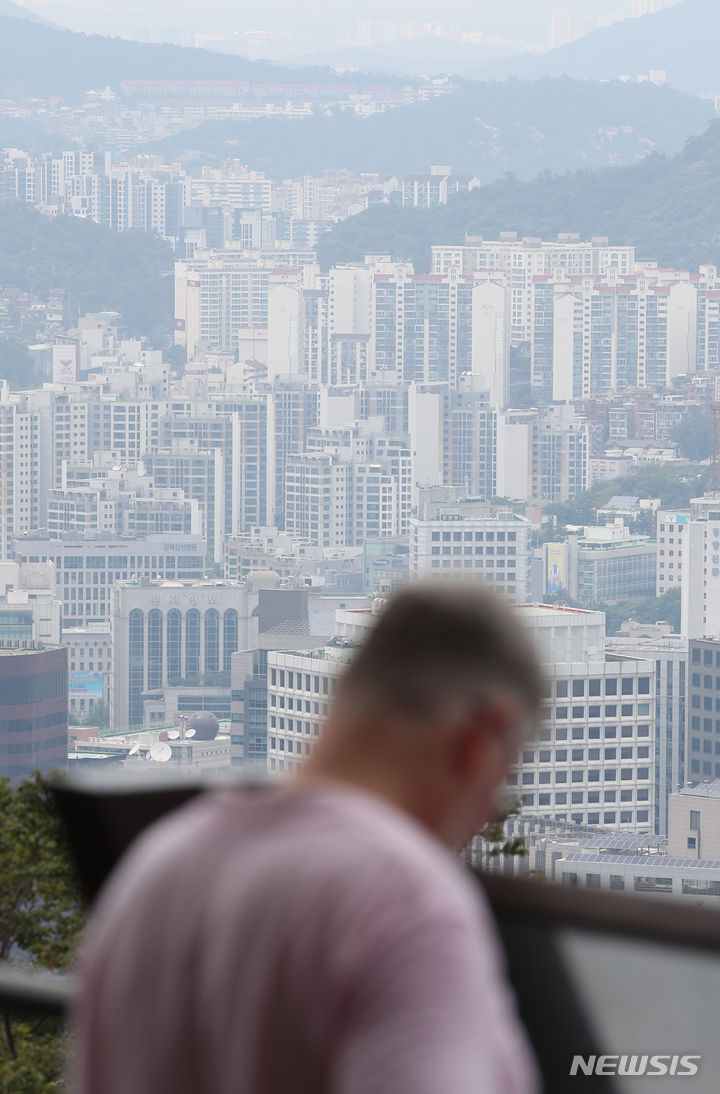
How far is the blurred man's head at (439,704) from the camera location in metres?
0.35

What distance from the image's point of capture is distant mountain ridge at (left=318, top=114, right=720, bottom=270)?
32625mm

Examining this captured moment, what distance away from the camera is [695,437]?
93.9ft

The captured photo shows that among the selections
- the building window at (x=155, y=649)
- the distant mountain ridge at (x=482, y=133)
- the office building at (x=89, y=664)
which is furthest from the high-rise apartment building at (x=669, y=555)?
the distant mountain ridge at (x=482, y=133)

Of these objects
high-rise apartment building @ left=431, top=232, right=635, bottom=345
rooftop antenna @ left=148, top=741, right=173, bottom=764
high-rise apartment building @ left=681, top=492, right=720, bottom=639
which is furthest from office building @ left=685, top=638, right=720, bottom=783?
high-rise apartment building @ left=431, top=232, right=635, bottom=345

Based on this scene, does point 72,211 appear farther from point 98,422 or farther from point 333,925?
point 333,925

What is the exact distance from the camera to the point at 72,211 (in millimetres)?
37562

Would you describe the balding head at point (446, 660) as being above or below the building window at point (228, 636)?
above

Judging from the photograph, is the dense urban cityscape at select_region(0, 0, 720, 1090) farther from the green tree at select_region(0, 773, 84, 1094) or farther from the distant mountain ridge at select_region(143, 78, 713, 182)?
the green tree at select_region(0, 773, 84, 1094)

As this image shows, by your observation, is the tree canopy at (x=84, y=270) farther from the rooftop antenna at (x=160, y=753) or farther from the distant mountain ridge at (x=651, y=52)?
the rooftop antenna at (x=160, y=753)

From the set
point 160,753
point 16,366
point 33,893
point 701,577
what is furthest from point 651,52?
point 33,893

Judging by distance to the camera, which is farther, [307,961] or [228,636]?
[228,636]

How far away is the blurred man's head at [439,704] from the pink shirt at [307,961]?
0.01 m

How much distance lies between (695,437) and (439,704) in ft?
95.0

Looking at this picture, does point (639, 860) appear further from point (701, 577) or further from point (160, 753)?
point (701, 577)
